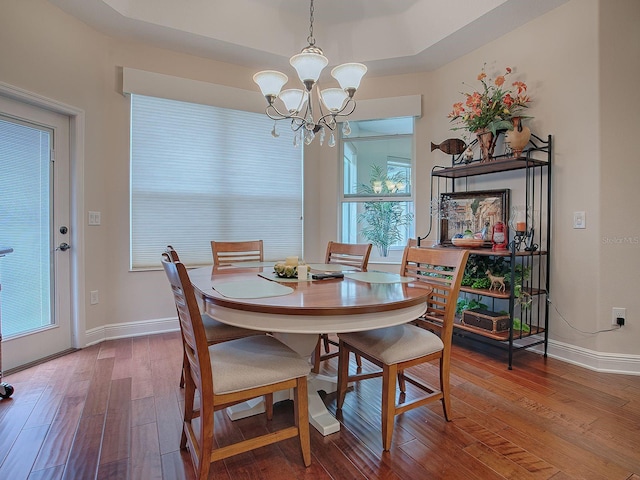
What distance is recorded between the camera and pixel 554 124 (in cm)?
267

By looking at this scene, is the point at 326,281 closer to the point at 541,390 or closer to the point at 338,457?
the point at 338,457

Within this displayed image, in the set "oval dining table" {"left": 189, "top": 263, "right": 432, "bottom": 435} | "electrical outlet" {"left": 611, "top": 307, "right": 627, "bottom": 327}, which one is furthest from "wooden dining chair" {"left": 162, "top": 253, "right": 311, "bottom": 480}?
"electrical outlet" {"left": 611, "top": 307, "right": 627, "bottom": 327}

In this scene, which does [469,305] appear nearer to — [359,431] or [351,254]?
[351,254]

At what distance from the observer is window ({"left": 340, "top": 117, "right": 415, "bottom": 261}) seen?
3863mm

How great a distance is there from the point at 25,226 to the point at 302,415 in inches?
100

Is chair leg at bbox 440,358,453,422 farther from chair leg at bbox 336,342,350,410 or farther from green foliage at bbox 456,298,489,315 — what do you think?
green foliage at bbox 456,298,489,315

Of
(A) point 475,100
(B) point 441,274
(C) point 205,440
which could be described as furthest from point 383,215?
(C) point 205,440

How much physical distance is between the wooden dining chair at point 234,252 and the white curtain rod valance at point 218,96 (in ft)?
5.06

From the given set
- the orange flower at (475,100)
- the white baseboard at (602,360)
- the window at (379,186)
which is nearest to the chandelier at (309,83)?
the orange flower at (475,100)

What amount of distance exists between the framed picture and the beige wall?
17 cm

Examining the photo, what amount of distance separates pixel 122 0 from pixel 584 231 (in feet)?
13.1

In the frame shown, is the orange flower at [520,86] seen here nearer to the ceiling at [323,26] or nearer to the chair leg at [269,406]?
the ceiling at [323,26]

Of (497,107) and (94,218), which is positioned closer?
(497,107)

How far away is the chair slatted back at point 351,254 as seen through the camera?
2.53 metres
